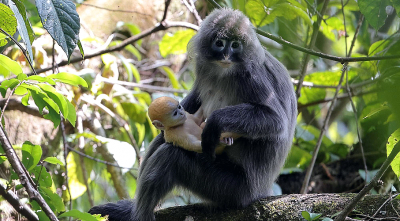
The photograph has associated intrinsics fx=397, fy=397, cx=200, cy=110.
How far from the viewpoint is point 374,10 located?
8.02 ft

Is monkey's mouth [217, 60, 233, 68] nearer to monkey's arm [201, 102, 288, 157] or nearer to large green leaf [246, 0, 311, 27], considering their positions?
monkey's arm [201, 102, 288, 157]

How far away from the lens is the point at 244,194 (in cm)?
300

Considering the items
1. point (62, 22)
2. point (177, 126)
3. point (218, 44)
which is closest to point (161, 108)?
point (177, 126)

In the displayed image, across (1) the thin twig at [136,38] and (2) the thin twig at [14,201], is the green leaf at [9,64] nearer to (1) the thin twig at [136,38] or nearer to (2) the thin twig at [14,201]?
(2) the thin twig at [14,201]

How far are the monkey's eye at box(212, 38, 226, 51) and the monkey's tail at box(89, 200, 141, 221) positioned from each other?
55.8 inches

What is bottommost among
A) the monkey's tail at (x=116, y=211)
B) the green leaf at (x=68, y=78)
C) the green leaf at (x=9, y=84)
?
the monkey's tail at (x=116, y=211)

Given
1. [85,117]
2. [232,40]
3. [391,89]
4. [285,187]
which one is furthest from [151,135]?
[391,89]

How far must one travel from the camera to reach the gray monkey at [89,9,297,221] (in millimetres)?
2963

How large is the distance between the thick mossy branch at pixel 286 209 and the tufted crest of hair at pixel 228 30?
1.23 m

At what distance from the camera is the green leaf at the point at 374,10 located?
2.35 m

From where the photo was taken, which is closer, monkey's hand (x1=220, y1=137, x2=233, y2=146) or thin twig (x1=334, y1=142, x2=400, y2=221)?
thin twig (x1=334, y1=142, x2=400, y2=221)

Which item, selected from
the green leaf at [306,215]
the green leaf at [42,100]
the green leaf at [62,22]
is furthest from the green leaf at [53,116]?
the green leaf at [306,215]

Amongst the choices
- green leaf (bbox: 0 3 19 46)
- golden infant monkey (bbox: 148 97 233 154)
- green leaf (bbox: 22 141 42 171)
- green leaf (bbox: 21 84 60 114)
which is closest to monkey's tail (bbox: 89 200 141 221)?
golden infant monkey (bbox: 148 97 233 154)

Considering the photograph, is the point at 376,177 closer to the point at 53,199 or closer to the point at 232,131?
the point at 232,131
